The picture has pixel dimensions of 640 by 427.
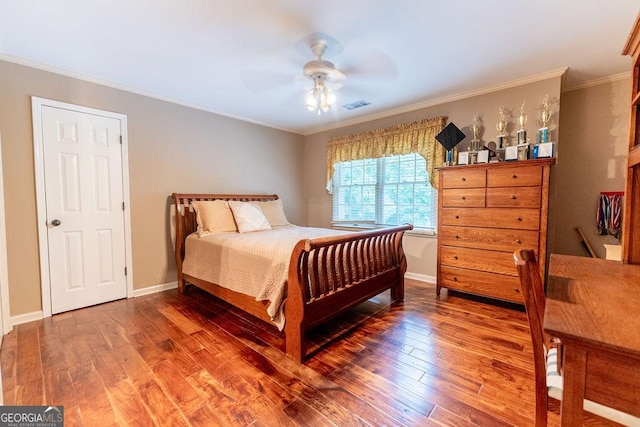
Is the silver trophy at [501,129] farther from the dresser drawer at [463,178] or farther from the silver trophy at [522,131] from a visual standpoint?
the dresser drawer at [463,178]

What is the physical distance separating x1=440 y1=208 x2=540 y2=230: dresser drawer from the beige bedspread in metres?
1.46

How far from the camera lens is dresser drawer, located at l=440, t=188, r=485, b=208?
9.52 ft

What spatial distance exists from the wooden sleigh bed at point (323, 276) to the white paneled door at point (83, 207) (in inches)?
24.9

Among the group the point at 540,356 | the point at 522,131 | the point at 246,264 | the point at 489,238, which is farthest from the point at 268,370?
the point at 522,131

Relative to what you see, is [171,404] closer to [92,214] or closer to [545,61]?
[92,214]

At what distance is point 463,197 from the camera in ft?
9.87

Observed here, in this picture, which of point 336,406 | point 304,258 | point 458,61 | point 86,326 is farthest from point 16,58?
point 458,61

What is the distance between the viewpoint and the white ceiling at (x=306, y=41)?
5.97 feet

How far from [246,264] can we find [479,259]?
2408 mm

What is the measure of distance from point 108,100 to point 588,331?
405 centimetres

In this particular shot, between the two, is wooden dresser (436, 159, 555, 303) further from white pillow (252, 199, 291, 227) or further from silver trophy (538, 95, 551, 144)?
white pillow (252, 199, 291, 227)

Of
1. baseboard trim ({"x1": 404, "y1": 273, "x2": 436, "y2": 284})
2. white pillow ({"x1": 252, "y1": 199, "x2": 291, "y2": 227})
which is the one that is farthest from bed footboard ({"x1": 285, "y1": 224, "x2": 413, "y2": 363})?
white pillow ({"x1": 252, "y1": 199, "x2": 291, "y2": 227})

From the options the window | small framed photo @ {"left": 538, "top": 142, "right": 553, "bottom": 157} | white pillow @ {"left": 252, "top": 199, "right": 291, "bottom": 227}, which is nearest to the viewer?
small framed photo @ {"left": 538, "top": 142, "right": 553, "bottom": 157}

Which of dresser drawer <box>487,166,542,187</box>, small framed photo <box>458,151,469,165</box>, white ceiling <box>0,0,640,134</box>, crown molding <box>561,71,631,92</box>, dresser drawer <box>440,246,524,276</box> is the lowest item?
dresser drawer <box>440,246,524,276</box>
